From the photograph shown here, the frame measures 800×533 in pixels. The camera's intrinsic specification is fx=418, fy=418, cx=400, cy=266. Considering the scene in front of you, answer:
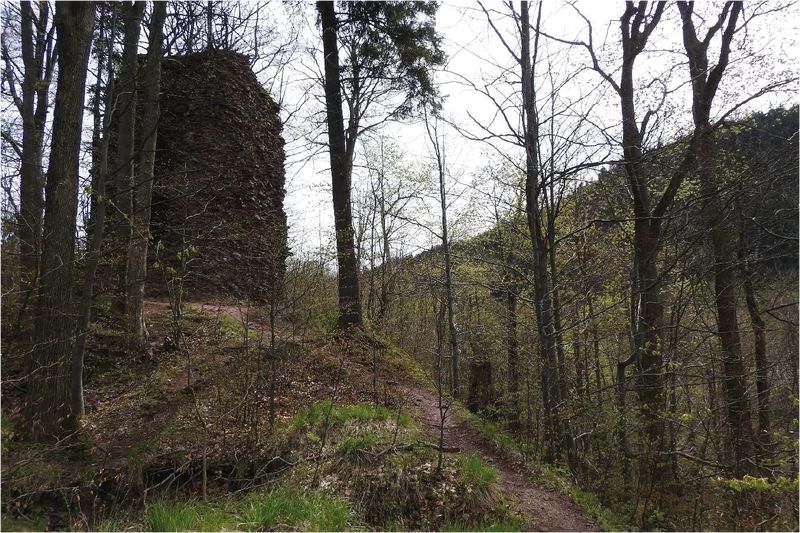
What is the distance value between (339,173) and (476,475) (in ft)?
24.7

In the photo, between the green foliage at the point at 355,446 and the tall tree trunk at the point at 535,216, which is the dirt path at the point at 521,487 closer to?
the tall tree trunk at the point at 535,216

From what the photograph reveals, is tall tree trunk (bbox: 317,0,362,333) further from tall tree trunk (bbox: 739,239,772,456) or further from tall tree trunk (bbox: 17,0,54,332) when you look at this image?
tall tree trunk (bbox: 739,239,772,456)

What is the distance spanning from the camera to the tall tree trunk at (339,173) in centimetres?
975

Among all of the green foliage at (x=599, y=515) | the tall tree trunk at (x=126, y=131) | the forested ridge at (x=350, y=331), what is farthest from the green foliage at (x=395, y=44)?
the green foliage at (x=599, y=515)

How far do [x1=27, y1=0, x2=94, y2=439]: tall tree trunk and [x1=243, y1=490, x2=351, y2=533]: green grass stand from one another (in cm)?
302

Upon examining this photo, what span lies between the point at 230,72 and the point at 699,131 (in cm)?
1144

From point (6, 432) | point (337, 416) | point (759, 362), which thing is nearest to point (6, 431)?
point (6, 432)

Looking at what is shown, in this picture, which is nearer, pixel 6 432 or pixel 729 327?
pixel 6 432

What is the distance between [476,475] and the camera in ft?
15.0

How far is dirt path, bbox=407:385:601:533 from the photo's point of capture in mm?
4438

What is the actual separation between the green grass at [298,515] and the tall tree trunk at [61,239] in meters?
3.02

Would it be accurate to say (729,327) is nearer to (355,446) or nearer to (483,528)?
(483,528)

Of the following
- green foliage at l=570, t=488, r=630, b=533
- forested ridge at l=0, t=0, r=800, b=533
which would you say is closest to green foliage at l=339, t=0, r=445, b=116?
forested ridge at l=0, t=0, r=800, b=533

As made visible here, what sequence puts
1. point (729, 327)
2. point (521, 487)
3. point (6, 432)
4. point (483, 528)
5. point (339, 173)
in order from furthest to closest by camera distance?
point (339, 173), point (729, 327), point (521, 487), point (6, 432), point (483, 528)
